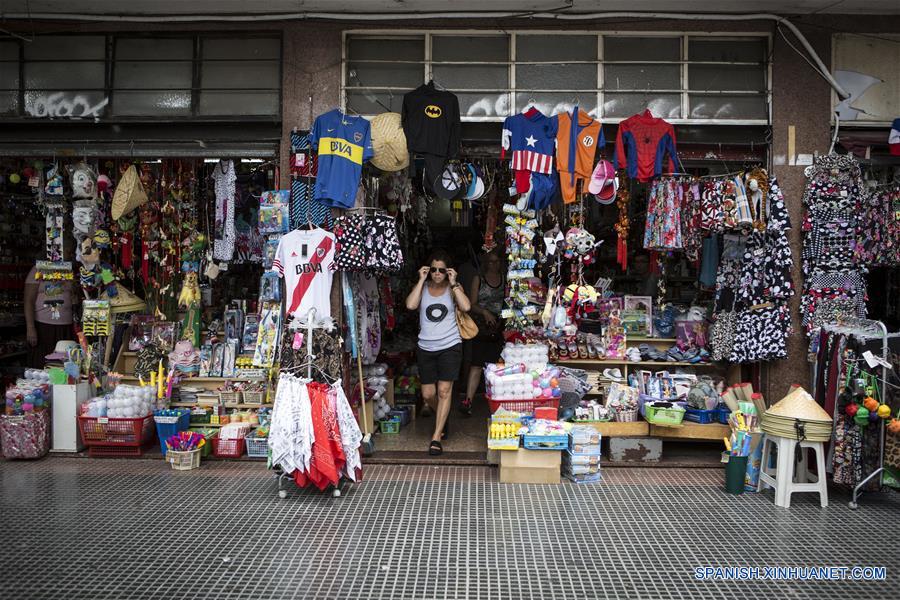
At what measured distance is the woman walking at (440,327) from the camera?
684cm

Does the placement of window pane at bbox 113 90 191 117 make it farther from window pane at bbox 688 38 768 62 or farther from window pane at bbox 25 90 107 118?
window pane at bbox 688 38 768 62

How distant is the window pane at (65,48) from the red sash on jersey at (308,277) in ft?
10.7

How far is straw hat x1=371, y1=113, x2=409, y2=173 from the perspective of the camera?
21.2 feet

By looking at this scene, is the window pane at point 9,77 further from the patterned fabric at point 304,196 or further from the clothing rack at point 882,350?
the clothing rack at point 882,350

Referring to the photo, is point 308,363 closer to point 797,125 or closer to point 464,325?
point 464,325

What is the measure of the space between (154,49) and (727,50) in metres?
6.03

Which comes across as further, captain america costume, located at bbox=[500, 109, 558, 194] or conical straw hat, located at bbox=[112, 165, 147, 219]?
conical straw hat, located at bbox=[112, 165, 147, 219]

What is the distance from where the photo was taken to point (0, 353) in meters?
8.88

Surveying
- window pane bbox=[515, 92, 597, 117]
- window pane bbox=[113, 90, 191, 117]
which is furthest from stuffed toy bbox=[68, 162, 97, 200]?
window pane bbox=[515, 92, 597, 117]

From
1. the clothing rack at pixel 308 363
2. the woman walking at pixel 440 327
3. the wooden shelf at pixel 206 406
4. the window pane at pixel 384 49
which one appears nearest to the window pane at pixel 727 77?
the window pane at pixel 384 49

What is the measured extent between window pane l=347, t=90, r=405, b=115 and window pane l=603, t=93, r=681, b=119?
85.1 inches

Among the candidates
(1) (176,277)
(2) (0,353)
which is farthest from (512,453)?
(2) (0,353)

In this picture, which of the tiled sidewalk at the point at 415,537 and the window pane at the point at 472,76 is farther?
the window pane at the point at 472,76

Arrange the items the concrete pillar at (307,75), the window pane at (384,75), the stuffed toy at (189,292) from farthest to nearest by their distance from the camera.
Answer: the stuffed toy at (189,292) → the window pane at (384,75) → the concrete pillar at (307,75)
